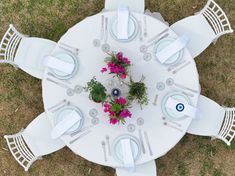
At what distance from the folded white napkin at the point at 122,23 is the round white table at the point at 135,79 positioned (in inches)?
7.7

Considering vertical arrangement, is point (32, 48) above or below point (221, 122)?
above

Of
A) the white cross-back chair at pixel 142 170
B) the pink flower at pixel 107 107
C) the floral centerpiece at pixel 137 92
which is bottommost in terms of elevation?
the white cross-back chair at pixel 142 170

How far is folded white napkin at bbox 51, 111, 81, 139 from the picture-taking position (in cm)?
590

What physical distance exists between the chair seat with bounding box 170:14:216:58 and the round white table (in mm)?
337

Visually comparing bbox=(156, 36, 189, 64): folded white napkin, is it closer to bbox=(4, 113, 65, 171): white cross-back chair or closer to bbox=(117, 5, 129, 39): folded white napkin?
bbox=(117, 5, 129, 39): folded white napkin

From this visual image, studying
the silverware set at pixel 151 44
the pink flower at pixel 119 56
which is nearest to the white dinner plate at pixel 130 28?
the silverware set at pixel 151 44

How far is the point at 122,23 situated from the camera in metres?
5.89

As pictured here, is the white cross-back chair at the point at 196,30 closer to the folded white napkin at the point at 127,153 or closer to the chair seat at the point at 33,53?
the folded white napkin at the point at 127,153

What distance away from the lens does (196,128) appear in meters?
6.45

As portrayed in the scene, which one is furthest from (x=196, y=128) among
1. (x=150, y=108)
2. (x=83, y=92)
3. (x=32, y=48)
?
(x=32, y=48)

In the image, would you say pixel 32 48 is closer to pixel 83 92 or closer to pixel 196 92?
pixel 83 92

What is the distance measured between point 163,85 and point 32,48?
2164mm

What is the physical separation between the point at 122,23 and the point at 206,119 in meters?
2.02

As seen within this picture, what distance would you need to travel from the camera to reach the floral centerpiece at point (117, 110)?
5.52 meters
